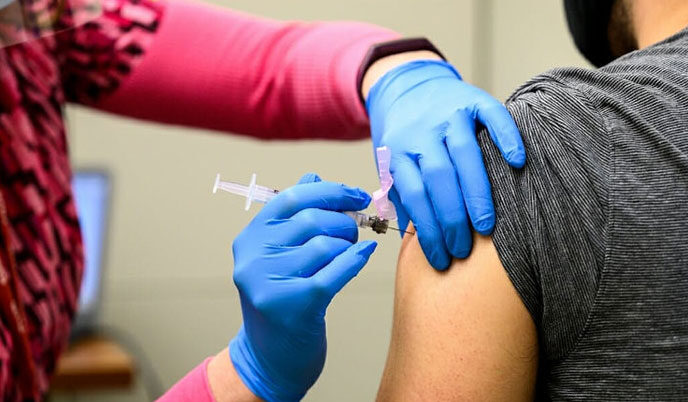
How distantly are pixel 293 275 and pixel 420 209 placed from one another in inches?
6.6

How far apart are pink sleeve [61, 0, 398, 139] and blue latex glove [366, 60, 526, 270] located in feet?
1.08

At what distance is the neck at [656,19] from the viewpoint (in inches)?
34.4

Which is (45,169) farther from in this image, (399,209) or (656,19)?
(656,19)

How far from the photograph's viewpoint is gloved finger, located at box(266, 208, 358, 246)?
0.92 m

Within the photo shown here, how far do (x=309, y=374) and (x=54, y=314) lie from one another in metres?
0.51

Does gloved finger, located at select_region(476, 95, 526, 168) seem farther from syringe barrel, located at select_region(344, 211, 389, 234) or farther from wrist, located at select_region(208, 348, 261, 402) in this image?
wrist, located at select_region(208, 348, 261, 402)

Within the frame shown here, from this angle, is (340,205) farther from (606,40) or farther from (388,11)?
(388,11)

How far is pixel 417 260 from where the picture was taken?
0.86 metres

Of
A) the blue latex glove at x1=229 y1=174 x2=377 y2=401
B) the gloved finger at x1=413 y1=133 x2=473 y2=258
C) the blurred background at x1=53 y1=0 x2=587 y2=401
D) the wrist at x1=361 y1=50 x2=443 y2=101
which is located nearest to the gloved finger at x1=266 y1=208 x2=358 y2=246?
the blue latex glove at x1=229 y1=174 x2=377 y2=401

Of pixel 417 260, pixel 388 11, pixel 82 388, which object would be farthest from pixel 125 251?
pixel 417 260

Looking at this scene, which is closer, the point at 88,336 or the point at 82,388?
→ the point at 82,388

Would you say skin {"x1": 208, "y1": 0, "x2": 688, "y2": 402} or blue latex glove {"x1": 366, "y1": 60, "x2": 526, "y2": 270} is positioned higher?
blue latex glove {"x1": 366, "y1": 60, "x2": 526, "y2": 270}

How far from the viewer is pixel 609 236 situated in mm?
704

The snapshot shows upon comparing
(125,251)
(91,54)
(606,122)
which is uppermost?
(606,122)
